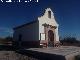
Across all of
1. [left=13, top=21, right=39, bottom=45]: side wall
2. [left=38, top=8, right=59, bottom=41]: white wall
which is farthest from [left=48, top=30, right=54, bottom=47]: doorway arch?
[left=13, top=21, right=39, bottom=45]: side wall

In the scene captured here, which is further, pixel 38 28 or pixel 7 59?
pixel 38 28

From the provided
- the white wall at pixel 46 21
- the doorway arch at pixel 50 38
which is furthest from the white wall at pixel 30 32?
the doorway arch at pixel 50 38

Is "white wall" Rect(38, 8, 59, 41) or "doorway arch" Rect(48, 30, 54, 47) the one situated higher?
"white wall" Rect(38, 8, 59, 41)

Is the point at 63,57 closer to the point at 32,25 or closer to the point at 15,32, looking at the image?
the point at 32,25

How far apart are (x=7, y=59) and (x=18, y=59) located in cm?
67

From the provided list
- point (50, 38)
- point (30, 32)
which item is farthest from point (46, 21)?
point (50, 38)

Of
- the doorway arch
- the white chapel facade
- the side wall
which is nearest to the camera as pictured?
the white chapel facade

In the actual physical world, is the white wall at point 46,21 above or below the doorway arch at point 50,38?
above

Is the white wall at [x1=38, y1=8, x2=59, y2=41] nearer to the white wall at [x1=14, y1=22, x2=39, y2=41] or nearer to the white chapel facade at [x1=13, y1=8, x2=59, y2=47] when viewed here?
the white chapel facade at [x1=13, y1=8, x2=59, y2=47]

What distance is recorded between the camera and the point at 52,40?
22.1 m

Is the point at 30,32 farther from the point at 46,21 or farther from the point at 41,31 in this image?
the point at 46,21

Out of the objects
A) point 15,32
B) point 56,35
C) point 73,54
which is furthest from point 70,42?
point 73,54

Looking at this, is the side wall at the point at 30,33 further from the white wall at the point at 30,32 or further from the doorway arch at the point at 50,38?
the doorway arch at the point at 50,38

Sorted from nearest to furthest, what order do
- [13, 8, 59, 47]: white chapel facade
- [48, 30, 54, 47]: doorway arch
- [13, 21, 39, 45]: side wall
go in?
1. [13, 8, 59, 47]: white chapel facade
2. [13, 21, 39, 45]: side wall
3. [48, 30, 54, 47]: doorway arch
